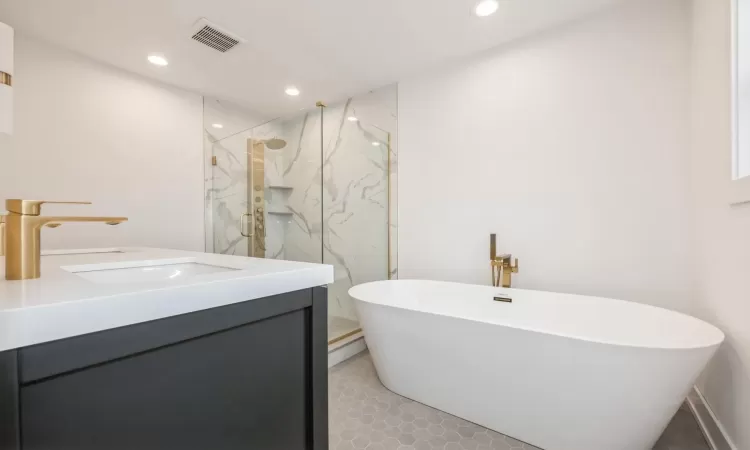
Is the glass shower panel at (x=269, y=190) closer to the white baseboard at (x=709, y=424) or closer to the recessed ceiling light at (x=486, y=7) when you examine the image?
the recessed ceiling light at (x=486, y=7)

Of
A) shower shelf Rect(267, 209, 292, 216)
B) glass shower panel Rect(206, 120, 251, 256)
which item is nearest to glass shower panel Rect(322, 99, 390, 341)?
shower shelf Rect(267, 209, 292, 216)

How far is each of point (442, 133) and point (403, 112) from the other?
0.46 meters

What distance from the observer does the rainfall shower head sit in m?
3.43

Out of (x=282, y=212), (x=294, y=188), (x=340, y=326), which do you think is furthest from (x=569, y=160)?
(x=282, y=212)

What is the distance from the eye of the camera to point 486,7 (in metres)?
1.92

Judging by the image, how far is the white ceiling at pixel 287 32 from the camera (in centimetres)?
188

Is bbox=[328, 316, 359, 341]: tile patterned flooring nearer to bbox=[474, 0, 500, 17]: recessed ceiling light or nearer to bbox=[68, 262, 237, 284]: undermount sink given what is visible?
bbox=[68, 262, 237, 284]: undermount sink

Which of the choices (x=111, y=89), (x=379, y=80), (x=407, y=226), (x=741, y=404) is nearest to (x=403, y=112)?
(x=379, y=80)

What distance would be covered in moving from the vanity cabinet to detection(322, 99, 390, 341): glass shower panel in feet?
6.96

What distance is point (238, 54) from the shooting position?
2.39 metres

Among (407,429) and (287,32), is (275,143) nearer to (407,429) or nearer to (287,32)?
(287,32)

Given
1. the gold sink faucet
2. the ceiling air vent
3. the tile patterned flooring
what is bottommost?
the tile patterned flooring

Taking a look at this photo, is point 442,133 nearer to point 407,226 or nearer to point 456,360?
point 407,226

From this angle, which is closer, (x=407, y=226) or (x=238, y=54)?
(x=238, y=54)
